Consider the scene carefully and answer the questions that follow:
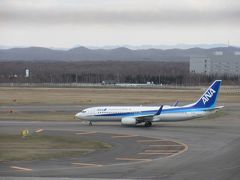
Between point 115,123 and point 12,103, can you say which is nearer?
point 115,123

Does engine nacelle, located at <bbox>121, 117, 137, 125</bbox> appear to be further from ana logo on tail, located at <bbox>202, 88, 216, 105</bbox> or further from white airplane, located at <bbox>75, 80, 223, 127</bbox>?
ana logo on tail, located at <bbox>202, 88, 216, 105</bbox>

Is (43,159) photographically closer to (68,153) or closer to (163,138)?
(68,153)

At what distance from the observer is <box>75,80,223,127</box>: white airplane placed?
82875 millimetres

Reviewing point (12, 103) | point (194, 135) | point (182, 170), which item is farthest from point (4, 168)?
point (12, 103)

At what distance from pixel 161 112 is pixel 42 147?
91.7 ft

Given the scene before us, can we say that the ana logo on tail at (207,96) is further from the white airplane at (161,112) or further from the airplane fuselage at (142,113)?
the airplane fuselage at (142,113)

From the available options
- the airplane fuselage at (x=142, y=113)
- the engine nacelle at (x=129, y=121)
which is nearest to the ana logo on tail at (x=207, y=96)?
the airplane fuselage at (x=142, y=113)

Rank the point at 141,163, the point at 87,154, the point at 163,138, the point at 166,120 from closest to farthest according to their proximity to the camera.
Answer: the point at 141,163
the point at 87,154
the point at 163,138
the point at 166,120

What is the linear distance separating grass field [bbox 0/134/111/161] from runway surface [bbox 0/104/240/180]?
2.32 meters

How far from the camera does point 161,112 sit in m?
83.4

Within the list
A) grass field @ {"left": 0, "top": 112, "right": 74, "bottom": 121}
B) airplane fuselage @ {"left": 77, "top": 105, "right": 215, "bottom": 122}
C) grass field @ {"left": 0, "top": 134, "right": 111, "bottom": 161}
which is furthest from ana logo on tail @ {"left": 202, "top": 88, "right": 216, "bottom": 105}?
grass field @ {"left": 0, "top": 112, "right": 74, "bottom": 121}

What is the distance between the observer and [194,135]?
237 feet

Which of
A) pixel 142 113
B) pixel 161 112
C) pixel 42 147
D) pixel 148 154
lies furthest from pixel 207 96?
pixel 42 147

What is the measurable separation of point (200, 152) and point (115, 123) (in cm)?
3372
